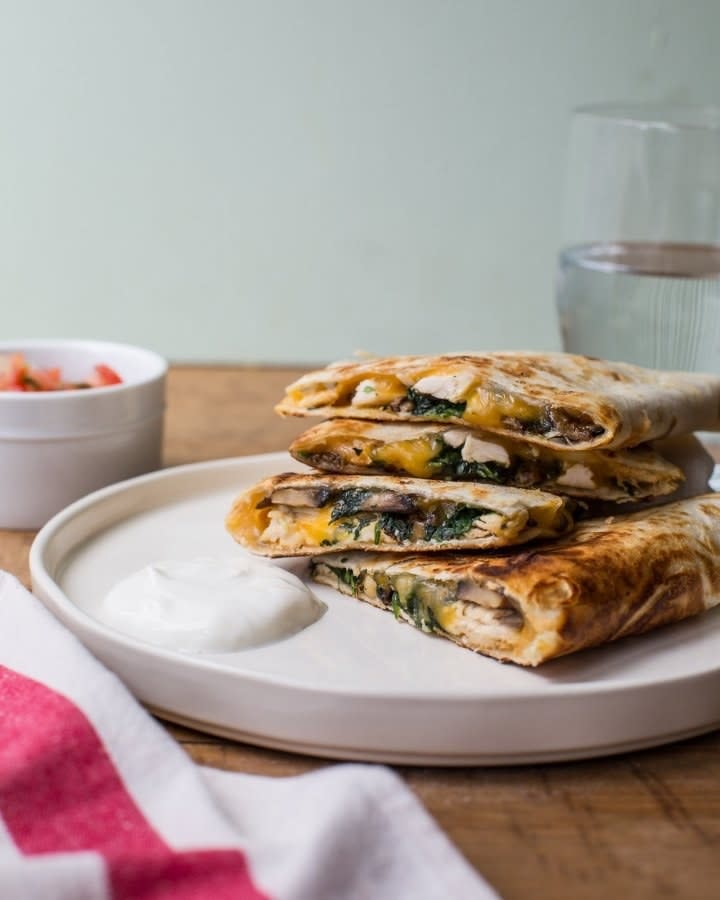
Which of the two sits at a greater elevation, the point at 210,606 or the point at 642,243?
the point at 642,243

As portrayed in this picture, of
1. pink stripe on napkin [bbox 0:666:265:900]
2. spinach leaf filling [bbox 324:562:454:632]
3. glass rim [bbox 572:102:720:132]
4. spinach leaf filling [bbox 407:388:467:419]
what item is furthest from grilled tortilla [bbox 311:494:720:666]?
glass rim [bbox 572:102:720:132]

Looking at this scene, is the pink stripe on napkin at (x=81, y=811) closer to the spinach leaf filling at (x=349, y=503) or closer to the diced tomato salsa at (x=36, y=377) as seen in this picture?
the spinach leaf filling at (x=349, y=503)

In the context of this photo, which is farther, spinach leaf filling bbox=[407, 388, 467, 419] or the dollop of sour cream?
spinach leaf filling bbox=[407, 388, 467, 419]

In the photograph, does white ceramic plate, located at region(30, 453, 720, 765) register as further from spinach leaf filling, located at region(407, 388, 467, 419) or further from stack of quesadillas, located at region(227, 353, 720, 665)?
spinach leaf filling, located at region(407, 388, 467, 419)

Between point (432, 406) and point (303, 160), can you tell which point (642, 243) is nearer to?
point (432, 406)

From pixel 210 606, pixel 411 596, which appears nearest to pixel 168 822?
pixel 210 606

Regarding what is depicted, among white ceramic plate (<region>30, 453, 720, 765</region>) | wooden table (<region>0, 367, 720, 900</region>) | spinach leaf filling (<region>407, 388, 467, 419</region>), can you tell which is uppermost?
spinach leaf filling (<region>407, 388, 467, 419</region>)

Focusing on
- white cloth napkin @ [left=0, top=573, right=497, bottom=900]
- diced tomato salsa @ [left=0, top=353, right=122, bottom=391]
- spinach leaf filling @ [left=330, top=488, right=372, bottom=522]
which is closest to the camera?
white cloth napkin @ [left=0, top=573, right=497, bottom=900]
